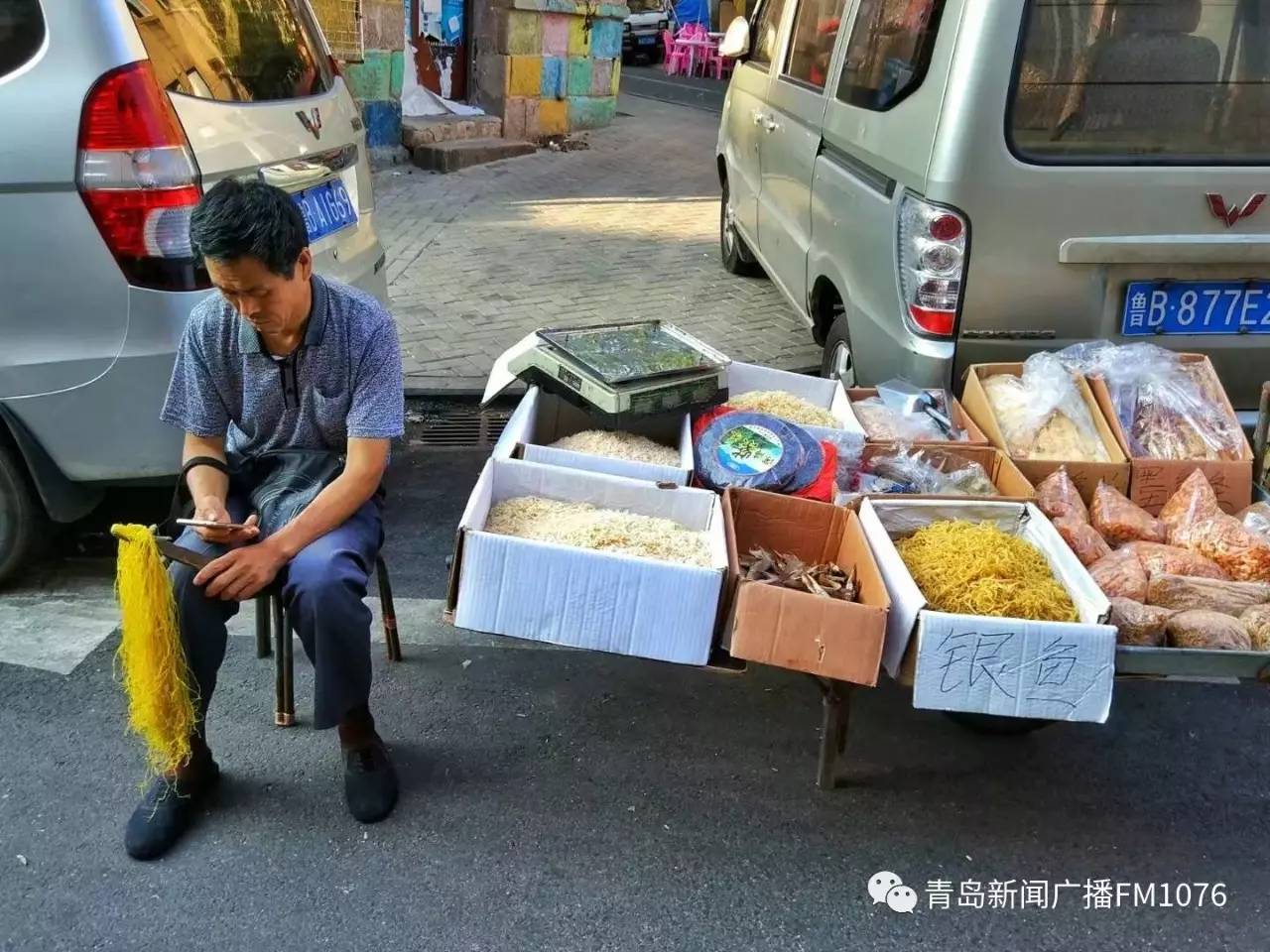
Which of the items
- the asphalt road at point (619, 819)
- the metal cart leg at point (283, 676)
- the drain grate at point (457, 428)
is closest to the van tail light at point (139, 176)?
the metal cart leg at point (283, 676)

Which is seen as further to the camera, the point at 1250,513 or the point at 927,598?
the point at 1250,513

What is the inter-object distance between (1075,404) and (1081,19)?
3.70 ft

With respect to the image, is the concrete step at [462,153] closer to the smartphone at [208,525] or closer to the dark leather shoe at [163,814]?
the smartphone at [208,525]

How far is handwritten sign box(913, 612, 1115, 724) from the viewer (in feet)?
6.95

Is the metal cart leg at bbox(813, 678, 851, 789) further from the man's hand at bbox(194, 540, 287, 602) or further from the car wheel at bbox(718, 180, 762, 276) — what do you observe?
the car wheel at bbox(718, 180, 762, 276)

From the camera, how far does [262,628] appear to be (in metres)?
2.93

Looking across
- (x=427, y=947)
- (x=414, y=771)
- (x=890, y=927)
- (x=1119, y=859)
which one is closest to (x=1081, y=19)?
(x=1119, y=859)

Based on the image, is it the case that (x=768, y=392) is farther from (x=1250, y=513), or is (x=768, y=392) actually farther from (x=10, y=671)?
(x=10, y=671)

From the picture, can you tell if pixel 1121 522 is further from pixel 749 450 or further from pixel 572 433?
pixel 572 433

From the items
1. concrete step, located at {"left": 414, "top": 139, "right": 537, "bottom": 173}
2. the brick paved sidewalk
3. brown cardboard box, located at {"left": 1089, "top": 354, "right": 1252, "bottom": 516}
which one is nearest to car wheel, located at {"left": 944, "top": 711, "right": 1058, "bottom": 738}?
brown cardboard box, located at {"left": 1089, "top": 354, "right": 1252, "bottom": 516}

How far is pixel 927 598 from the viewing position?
7.64ft

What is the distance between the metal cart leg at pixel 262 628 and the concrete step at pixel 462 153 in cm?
753

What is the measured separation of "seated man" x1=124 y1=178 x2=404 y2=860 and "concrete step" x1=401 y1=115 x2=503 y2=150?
7902mm

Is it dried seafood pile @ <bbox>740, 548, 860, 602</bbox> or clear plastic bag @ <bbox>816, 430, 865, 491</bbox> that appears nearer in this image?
dried seafood pile @ <bbox>740, 548, 860, 602</bbox>
